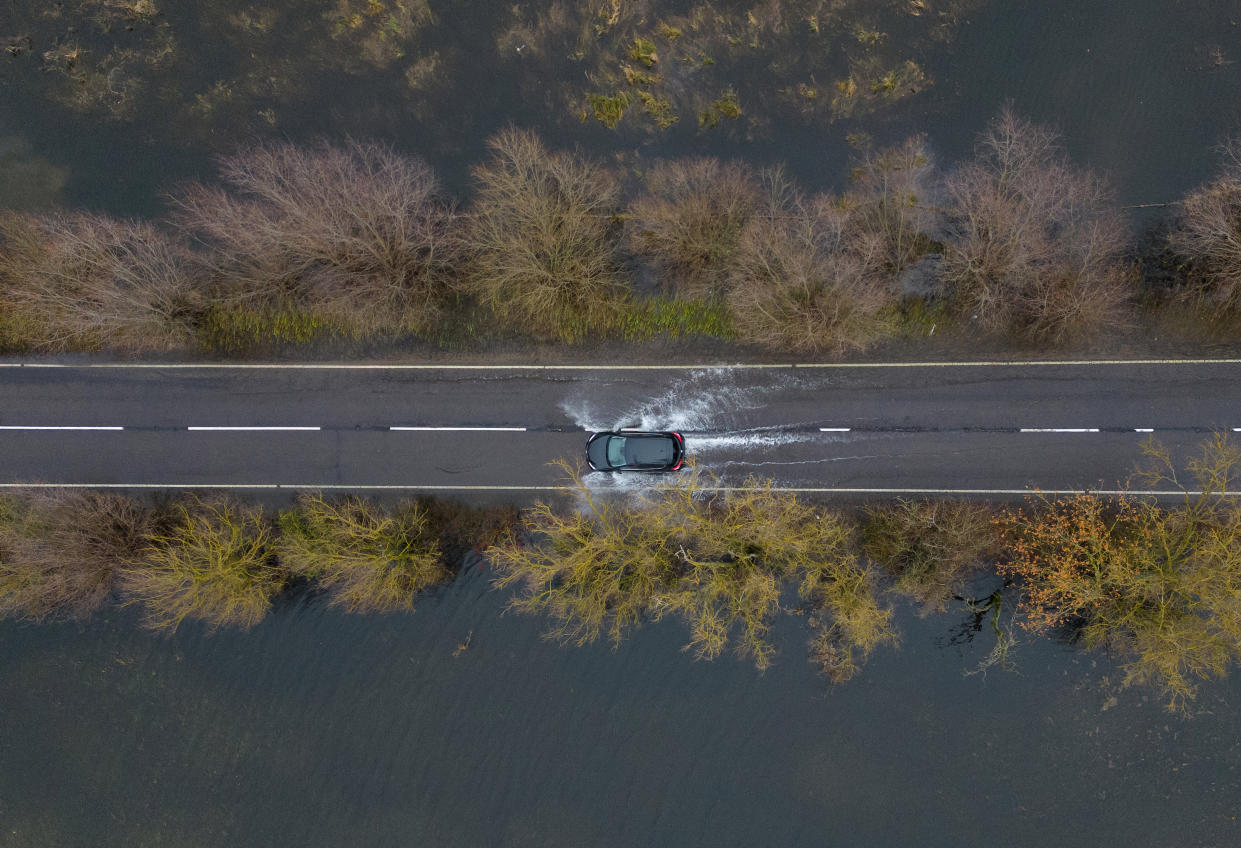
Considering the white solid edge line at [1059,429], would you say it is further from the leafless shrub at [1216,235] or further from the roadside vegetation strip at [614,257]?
the leafless shrub at [1216,235]

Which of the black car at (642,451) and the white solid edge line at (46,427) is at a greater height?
the white solid edge line at (46,427)

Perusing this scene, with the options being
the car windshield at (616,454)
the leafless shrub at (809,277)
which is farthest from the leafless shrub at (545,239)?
the leafless shrub at (809,277)

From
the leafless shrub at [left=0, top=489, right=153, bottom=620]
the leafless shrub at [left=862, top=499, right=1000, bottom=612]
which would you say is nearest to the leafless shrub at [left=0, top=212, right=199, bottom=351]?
the leafless shrub at [left=0, top=489, right=153, bottom=620]

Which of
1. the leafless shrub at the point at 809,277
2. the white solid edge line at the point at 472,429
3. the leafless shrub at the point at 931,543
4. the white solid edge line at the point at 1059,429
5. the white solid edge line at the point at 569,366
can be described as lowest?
the leafless shrub at the point at 931,543

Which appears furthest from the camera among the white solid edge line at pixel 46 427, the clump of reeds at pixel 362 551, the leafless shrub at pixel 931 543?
the white solid edge line at pixel 46 427

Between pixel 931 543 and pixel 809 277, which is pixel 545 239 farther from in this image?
pixel 931 543

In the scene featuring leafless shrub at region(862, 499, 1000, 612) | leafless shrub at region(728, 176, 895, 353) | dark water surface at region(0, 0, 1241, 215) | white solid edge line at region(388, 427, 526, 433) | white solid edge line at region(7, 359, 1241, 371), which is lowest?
leafless shrub at region(862, 499, 1000, 612)

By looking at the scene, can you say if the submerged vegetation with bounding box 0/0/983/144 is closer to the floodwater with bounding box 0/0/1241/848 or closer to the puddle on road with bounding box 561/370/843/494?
the floodwater with bounding box 0/0/1241/848
